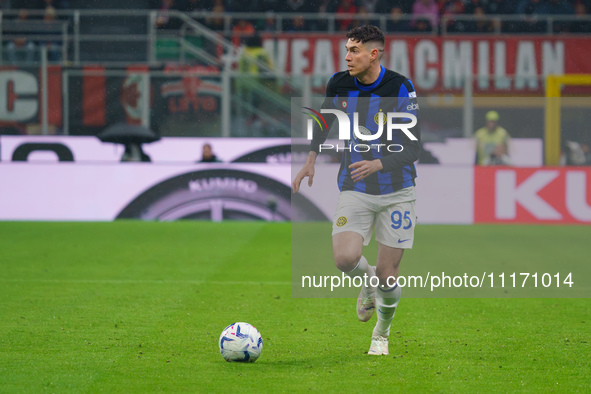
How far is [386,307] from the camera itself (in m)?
5.41

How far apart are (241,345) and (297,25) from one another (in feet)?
52.2

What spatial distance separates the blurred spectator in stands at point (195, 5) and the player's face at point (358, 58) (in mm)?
16062

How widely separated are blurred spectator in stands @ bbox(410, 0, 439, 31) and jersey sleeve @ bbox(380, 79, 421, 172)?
50.0ft

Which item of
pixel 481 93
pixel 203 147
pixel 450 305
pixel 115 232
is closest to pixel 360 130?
pixel 450 305

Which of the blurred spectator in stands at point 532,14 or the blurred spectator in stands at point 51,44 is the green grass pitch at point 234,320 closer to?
the blurred spectator in stands at point 51,44

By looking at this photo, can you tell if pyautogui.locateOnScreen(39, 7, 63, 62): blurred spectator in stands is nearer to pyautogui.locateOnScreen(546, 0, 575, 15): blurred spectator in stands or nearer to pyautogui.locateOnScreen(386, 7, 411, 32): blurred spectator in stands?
pyautogui.locateOnScreen(386, 7, 411, 32): blurred spectator in stands

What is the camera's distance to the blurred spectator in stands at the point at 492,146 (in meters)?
14.4

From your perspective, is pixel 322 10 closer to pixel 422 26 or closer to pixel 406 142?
pixel 422 26

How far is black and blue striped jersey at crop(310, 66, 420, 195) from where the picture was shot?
207 inches

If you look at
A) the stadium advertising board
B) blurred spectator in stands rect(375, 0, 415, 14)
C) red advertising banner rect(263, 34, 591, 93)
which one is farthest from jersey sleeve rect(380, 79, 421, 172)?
blurred spectator in stands rect(375, 0, 415, 14)

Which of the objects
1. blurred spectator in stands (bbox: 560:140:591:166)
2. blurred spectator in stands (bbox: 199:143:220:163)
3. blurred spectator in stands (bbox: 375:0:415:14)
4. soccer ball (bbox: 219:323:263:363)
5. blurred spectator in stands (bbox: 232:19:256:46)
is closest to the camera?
soccer ball (bbox: 219:323:263:363)

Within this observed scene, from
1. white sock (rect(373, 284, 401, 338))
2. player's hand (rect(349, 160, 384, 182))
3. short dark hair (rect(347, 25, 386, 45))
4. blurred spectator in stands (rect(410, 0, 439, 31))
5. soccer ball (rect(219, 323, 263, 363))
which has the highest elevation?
blurred spectator in stands (rect(410, 0, 439, 31))

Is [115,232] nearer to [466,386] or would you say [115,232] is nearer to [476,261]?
[476,261]

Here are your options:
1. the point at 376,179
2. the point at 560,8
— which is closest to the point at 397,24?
the point at 560,8
